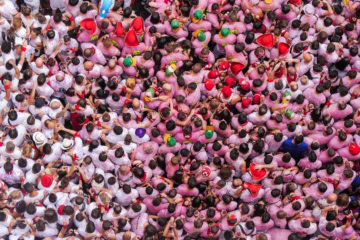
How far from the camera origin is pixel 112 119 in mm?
10086

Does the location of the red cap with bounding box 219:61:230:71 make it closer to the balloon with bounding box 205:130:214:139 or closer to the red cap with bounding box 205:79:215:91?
the red cap with bounding box 205:79:215:91

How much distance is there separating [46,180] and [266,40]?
490cm

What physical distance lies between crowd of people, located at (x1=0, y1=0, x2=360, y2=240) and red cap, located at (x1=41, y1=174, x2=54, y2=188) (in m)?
0.02

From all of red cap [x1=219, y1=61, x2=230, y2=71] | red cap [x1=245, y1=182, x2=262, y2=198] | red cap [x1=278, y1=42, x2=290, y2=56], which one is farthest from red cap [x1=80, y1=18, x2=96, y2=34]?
red cap [x1=245, y1=182, x2=262, y2=198]

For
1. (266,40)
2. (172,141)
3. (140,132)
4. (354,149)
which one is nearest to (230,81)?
(266,40)

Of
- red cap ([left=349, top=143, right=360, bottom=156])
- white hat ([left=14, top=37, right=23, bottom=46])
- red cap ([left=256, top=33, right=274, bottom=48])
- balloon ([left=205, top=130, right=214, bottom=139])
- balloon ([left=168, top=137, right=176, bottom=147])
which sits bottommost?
balloon ([left=168, top=137, right=176, bottom=147])

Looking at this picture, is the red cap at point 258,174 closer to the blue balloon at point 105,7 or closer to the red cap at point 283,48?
the red cap at point 283,48

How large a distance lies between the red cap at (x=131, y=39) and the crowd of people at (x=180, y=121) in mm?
41

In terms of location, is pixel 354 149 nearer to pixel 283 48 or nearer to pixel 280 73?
pixel 280 73

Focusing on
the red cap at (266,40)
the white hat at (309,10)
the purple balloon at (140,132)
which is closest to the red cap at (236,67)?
the red cap at (266,40)

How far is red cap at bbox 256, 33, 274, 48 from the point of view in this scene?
10.8m

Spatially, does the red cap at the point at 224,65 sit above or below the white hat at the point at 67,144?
above

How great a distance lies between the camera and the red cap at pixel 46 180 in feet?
30.8

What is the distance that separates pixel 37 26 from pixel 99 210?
12.3 ft
